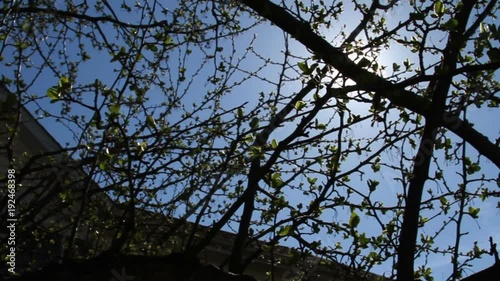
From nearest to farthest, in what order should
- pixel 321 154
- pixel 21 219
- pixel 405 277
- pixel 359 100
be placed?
pixel 405 277
pixel 359 100
pixel 21 219
pixel 321 154

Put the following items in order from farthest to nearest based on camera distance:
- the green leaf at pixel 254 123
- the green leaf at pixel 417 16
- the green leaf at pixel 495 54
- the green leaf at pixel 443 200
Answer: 1. the green leaf at pixel 443 200
2. the green leaf at pixel 254 123
3. the green leaf at pixel 417 16
4. the green leaf at pixel 495 54

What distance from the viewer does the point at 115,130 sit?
155 inches

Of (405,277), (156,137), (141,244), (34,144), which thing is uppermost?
(34,144)

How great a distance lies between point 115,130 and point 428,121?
2.02m

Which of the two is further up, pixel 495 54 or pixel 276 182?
pixel 495 54

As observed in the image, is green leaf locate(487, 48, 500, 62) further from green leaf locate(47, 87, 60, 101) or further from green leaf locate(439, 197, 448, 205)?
green leaf locate(47, 87, 60, 101)

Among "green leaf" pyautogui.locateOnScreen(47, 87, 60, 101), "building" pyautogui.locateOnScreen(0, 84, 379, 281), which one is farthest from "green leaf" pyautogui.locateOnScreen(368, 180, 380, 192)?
"green leaf" pyautogui.locateOnScreen(47, 87, 60, 101)

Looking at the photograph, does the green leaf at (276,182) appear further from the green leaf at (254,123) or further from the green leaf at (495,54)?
the green leaf at (495,54)

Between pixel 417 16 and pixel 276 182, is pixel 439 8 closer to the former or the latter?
pixel 417 16

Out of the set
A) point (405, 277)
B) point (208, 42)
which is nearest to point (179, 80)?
point (208, 42)

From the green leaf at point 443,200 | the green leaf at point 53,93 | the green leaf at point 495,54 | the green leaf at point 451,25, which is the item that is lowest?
the green leaf at point 53,93

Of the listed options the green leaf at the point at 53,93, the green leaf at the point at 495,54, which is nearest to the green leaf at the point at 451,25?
the green leaf at the point at 495,54

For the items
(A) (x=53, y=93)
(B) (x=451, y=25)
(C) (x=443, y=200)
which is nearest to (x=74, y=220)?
(A) (x=53, y=93)

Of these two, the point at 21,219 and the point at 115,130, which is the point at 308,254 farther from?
the point at 21,219
